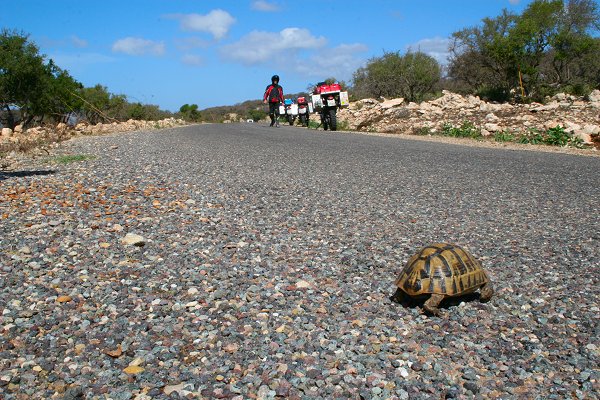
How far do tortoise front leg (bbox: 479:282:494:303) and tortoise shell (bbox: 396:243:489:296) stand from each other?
4cm

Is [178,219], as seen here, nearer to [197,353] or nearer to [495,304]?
[197,353]

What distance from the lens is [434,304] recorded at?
3.57m

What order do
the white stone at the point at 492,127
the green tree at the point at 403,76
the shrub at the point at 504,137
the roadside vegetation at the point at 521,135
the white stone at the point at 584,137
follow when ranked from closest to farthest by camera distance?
the white stone at the point at 584,137 < the roadside vegetation at the point at 521,135 < the shrub at the point at 504,137 < the white stone at the point at 492,127 < the green tree at the point at 403,76

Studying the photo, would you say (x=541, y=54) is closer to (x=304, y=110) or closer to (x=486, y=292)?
(x=304, y=110)

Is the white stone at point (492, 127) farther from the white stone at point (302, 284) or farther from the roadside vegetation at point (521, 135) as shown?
the white stone at point (302, 284)

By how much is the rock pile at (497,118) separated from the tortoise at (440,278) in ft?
47.6

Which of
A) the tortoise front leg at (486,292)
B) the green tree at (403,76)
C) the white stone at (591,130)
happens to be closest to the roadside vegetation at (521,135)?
the white stone at (591,130)

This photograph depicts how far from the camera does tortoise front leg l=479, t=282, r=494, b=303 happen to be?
12.2 ft

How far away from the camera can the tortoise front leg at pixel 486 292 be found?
3733 mm

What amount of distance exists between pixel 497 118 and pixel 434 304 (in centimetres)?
2023

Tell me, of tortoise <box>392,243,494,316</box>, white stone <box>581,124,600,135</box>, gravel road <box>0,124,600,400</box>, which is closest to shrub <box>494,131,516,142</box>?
white stone <box>581,124,600,135</box>

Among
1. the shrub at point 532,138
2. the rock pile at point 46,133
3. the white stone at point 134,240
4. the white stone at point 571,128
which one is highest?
the rock pile at point 46,133

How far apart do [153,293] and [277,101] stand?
20.5 m

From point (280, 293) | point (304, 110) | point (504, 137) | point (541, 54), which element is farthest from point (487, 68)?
point (280, 293)
